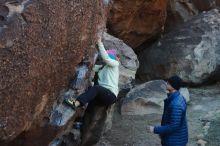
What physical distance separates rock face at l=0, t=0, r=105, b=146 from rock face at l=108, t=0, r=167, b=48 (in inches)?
271

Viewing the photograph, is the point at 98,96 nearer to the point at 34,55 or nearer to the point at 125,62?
the point at 34,55

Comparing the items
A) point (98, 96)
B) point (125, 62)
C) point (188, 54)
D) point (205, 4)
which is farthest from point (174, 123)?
point (205, 4)

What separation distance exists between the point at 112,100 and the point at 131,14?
23.4ft

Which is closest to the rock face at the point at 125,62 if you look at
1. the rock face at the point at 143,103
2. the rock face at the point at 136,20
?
the rock face at the point at 143,103

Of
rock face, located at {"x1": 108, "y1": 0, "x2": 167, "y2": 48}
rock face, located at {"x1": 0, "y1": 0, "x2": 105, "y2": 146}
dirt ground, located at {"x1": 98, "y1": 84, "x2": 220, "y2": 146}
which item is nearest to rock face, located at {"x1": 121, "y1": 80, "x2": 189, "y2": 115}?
dirt ground, located at {"x1": 98, "y1": 84, "x2": 220, "y2": 146}

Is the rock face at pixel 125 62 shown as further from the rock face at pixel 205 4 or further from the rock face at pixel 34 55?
the rock face at pixel 205 4

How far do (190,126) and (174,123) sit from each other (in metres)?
4.13

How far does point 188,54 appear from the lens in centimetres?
1520

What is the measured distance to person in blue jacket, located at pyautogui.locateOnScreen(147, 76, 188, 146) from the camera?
307 inches

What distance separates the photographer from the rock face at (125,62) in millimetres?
12328

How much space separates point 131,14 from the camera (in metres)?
15.7

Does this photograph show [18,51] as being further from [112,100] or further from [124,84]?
[124,84]

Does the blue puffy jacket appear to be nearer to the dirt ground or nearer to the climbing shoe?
the climbing shoe

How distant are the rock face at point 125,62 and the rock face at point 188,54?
94.1 inches
